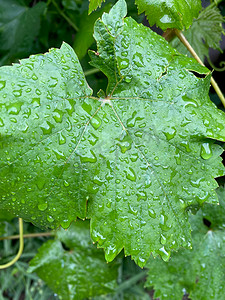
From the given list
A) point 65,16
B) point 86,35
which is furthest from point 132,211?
point 65,16

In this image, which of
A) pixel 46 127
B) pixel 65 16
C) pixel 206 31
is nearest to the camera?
pixel 46 127

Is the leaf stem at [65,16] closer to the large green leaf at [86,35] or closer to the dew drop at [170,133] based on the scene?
the large green leaf at [86,35]

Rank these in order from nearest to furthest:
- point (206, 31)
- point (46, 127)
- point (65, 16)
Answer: point (46, 127), point (206, 31), point (65, 16)

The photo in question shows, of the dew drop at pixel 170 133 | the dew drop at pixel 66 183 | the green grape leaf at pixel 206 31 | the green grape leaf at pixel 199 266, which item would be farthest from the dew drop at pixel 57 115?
the green grape leaf at pixel 199 266

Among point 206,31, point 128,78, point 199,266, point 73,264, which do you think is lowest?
point 73,264

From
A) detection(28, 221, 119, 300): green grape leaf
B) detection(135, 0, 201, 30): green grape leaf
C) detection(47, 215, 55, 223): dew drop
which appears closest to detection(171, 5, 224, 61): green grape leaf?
detection(135, 0, 201, 30): green grape leaf

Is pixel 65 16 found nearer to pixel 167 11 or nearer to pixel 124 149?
pixel 167 11
